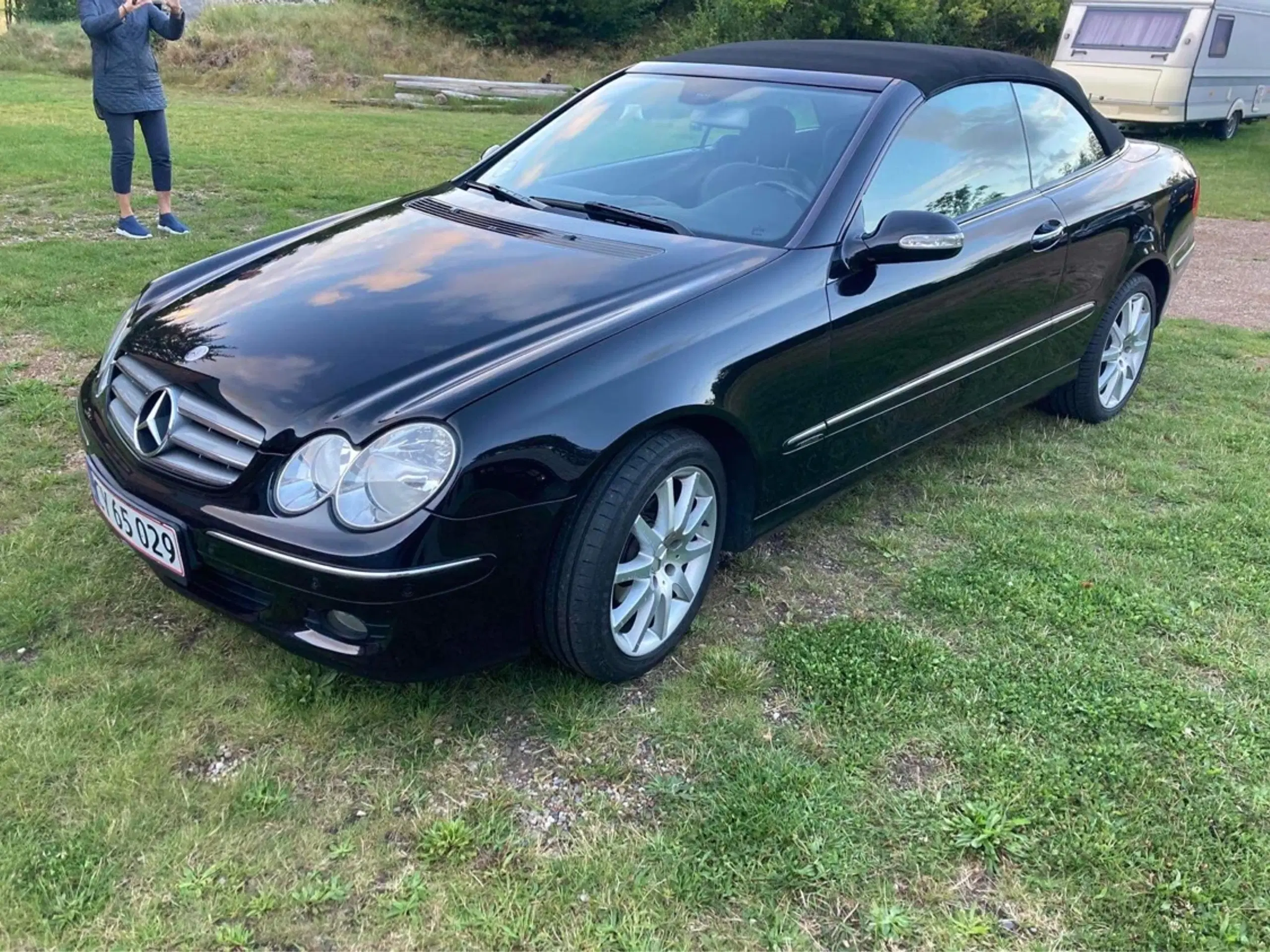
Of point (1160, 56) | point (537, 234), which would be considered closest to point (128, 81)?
point (537, 234)

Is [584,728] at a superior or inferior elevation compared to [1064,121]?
inferior

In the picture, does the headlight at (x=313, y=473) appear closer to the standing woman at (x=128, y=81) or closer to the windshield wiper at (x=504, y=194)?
the windshield wiper at (x=504, y=194)

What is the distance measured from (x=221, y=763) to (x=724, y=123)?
249 cm

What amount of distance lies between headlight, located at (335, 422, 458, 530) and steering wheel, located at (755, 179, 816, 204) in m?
1.46

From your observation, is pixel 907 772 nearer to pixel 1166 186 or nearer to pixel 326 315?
pixel 326 315

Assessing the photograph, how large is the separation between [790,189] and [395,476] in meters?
1.62

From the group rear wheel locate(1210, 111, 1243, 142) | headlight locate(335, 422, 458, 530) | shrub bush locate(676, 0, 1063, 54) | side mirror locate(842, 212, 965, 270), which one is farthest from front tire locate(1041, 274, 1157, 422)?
rear wheel locate(1210, 111, 1243, 142)

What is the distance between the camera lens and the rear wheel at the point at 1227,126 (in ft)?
54.0

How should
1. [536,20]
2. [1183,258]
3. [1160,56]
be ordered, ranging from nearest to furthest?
[1183,258]
[1160,56]
[536,20]

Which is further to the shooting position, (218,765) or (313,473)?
(218,765)

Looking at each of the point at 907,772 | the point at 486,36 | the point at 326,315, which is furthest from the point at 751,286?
the point at 486,36

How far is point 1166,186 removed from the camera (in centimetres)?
452

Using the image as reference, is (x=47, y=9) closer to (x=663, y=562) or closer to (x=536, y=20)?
(x=536, y=20)

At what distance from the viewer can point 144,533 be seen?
2.42 metres
